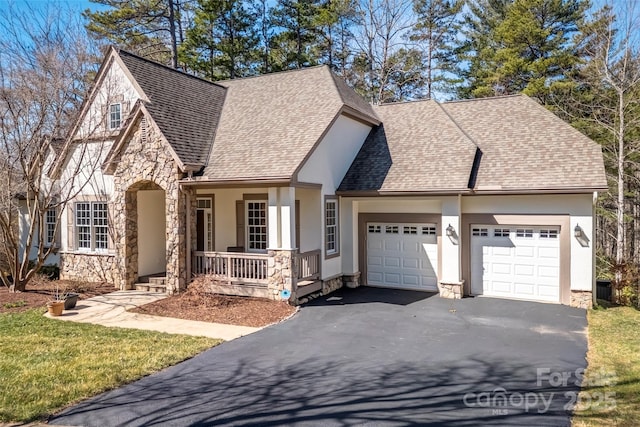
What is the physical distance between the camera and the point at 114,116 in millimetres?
15359

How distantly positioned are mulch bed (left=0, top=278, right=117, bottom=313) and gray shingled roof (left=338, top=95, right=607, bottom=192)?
8.88m

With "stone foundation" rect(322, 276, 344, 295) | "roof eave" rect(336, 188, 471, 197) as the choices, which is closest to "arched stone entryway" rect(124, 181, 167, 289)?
"stone foundation" rect(322, 276, 344, 295)

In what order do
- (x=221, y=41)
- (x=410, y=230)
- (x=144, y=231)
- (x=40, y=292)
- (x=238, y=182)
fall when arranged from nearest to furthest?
(x=238, y=182) < (x=40, y=292) < (x=410, y=230) < (x=144, y=231) < (x=221, y=41)

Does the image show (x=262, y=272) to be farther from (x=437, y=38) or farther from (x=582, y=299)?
(x=437, y=38)

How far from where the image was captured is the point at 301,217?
14523 millimetres

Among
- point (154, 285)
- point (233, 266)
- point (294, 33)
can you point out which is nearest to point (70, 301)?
point (154, 285)

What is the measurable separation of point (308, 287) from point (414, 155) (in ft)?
19.9

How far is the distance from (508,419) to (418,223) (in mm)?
9062

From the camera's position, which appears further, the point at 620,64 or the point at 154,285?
the point at 620,64

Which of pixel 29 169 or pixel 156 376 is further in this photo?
pixel 29 169

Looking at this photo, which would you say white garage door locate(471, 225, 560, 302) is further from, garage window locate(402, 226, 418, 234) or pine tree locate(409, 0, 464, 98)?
pine tree locate(409, 0, 464, 98)

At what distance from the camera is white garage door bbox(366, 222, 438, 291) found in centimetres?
1410

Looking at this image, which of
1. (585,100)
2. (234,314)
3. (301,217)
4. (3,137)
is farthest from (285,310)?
(585,100)

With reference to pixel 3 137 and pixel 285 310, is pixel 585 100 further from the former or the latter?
pixel 3 137
